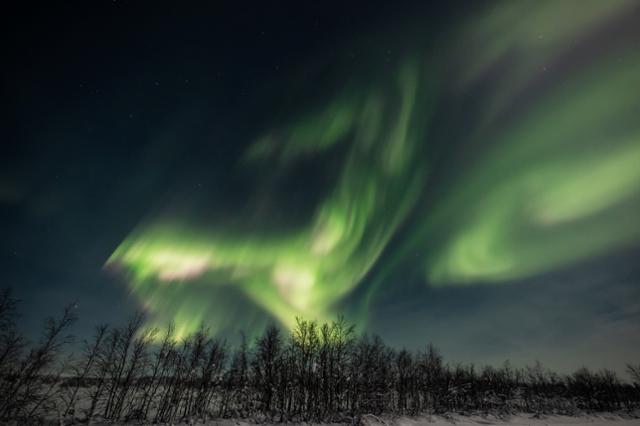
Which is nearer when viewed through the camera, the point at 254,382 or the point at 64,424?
the point at 64,424

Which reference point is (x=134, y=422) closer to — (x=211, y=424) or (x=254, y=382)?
(x=211, y=424)

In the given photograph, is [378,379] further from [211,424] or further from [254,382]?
[211,424]

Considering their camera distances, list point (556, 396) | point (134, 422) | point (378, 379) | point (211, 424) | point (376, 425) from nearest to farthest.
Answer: point (376, 425) → point (211, 424) → point (134, 422) → point (378, 379) → point (556, 396)

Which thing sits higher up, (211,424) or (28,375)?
(28,375)

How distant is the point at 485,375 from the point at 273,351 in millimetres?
103415

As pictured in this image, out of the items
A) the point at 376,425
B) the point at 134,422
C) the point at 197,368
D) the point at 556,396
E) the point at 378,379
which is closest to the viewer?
the point at 376,425

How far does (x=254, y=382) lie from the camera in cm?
6756

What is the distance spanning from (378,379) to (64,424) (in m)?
65.7

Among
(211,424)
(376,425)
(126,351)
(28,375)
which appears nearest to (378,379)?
(376,425)

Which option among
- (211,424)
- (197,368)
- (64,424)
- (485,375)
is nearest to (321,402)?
(197,368)

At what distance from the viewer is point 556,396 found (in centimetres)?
11631

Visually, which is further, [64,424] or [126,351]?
[126,351]

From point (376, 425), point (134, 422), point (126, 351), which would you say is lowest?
point (134, 422)

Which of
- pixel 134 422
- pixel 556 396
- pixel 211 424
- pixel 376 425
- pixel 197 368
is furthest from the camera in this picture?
pixel 556 396
